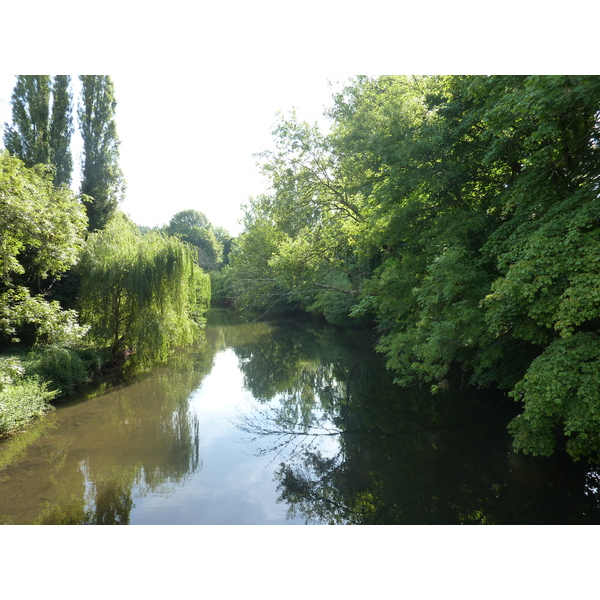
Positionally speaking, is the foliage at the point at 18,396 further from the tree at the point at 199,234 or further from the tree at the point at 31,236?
the tree at the point at 199,234

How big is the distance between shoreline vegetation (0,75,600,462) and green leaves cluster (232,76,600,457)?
0.11ft

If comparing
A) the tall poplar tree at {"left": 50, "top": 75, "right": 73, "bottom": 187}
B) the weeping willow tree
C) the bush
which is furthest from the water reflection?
the tall poplar tree at {"left": 50, "top": 75, "right": 73, "bottom": 187}

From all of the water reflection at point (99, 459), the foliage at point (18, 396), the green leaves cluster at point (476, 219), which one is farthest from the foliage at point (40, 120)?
the water reflection at point (99, 459)

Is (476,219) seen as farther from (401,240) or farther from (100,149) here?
(100,149)

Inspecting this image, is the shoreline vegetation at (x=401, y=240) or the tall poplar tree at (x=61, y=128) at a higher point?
the tall poplar tree at (x=61, y=128)

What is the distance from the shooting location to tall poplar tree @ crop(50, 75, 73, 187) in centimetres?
1066

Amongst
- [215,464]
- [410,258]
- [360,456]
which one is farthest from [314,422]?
[410,258]

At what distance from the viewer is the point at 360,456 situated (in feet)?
22.1

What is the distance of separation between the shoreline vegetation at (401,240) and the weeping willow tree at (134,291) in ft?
0.16

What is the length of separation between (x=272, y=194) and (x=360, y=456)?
303 inches

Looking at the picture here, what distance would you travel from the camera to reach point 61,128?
11320 millimetres

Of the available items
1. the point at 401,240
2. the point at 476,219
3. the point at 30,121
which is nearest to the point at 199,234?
the point at 30,121

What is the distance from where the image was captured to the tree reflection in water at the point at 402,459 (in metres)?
4.96

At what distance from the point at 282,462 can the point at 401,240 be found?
489 cm
